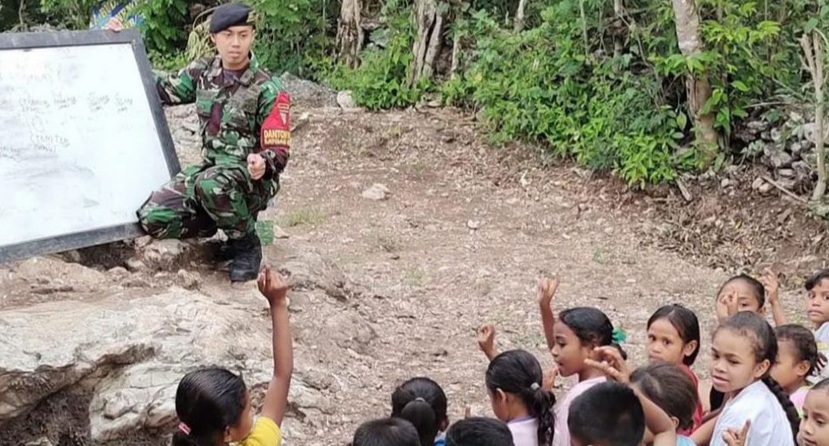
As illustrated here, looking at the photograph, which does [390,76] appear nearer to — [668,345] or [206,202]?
[206,202]

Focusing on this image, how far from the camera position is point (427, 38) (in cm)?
1070

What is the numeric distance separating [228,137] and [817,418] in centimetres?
307

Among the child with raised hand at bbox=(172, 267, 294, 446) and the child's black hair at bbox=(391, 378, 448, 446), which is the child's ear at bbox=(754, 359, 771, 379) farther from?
the child with raised hand at bbox=(172, 267, 294, 446)

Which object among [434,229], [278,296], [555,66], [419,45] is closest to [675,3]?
[555,66]

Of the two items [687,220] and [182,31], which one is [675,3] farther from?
[182,31]

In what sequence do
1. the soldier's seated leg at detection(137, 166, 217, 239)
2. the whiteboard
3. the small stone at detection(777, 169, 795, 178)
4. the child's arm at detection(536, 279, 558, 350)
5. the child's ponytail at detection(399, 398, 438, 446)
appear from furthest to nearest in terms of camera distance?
1. the small stone at detection(777, 169, 795, 178)
2. the soldier's seated leg at detection(137, 166, 217, 239)
3. the whiteboard
4. the child's arm at detection(536, 279, 558, 350)
5. the child's ponytail at detection(399, 398, 438, 446)

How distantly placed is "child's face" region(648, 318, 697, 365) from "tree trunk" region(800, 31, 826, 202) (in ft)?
14.5

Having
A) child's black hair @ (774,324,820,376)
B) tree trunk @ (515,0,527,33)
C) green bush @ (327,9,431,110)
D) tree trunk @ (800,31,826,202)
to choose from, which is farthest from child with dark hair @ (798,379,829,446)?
green bush @ (327,9,431,110)

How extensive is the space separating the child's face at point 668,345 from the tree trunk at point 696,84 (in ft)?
16.0

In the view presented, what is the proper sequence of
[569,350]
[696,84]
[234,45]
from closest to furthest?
[569,350] → [234,45] → [696,84]

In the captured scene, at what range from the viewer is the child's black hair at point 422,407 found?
9.09 feet

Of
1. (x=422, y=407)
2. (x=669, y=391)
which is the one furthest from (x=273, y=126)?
(x=669, y=391)

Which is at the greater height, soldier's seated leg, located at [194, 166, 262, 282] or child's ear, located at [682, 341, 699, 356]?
child's ear, located at [682, 341, 699, 356]

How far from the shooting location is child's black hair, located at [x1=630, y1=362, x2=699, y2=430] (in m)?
2.82
